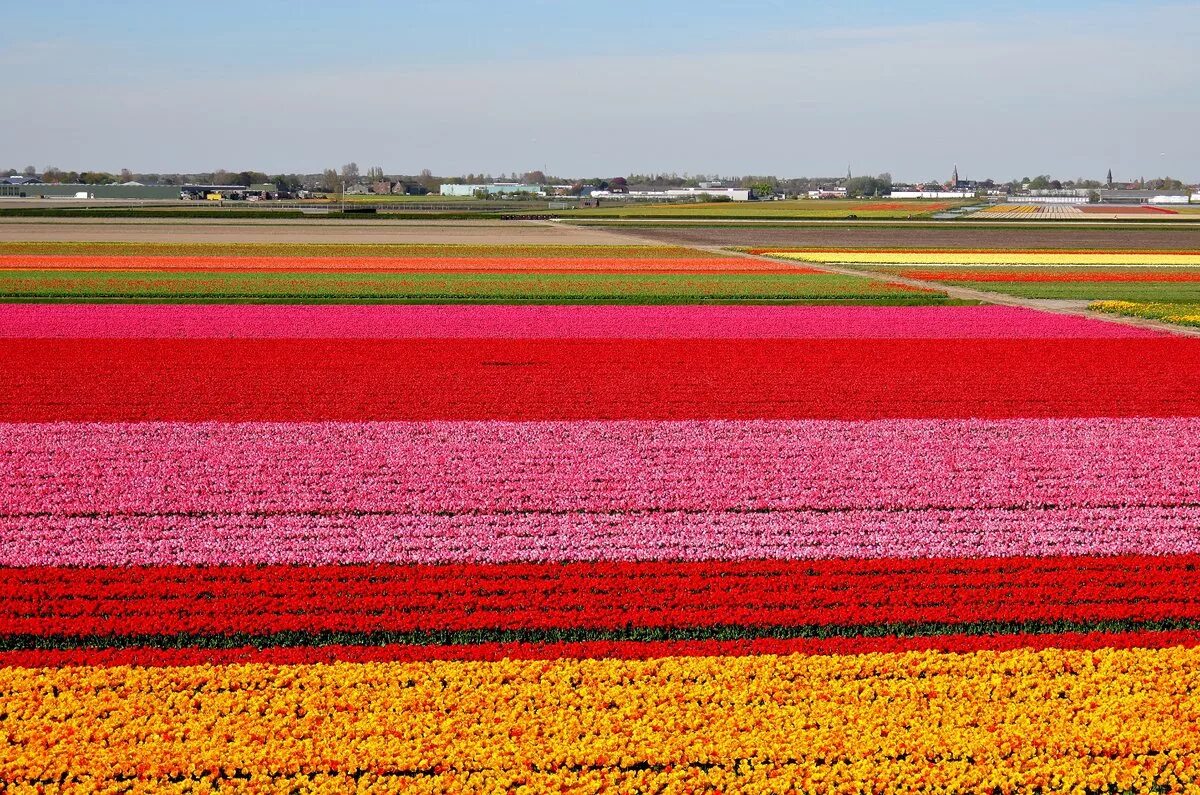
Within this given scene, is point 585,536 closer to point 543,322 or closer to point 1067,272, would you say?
point 543,322

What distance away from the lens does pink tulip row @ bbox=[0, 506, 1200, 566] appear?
11.5 metres

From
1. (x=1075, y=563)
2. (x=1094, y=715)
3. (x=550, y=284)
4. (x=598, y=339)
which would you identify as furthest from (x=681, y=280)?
(x=1094, y=715)

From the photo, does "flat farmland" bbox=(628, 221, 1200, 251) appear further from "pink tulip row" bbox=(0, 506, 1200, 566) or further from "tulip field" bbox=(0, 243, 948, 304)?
"pink tulip row" bbox=(0, 506, 1200, 566)

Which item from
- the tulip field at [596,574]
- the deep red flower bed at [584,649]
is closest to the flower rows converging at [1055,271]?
the tulip field at [596,574]

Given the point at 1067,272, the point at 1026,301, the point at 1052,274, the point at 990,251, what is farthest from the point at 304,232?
the point at 1026,301

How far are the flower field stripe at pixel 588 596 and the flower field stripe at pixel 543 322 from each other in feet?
52.5

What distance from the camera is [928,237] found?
261 ft

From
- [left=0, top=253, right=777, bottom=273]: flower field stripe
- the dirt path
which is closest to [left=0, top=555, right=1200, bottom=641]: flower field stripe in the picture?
the dirt path

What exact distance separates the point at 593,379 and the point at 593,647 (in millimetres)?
11929

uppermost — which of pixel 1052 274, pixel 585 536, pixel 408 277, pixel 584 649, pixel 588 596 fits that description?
pixel 408 277

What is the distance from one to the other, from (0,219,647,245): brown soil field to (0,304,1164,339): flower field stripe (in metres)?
36.7

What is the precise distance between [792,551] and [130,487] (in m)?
6.92

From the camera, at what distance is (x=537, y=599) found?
10.5 meters

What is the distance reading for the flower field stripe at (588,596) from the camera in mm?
9930
